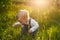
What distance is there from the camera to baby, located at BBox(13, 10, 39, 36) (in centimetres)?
189

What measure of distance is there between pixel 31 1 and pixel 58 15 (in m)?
0.27

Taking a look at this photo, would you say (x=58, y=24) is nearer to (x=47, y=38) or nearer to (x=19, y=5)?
(x=47, y=38)

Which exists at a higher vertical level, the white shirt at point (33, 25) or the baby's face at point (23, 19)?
the baby's face at point (23, 19)

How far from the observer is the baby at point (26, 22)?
6.20ft

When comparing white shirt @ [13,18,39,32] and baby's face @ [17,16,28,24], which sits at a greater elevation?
baby's face @ [17,16,28,24]

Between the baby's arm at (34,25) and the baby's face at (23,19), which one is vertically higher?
the baby's face at (23,19)

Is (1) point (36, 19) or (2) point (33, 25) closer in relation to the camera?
(2) point (33, 25)

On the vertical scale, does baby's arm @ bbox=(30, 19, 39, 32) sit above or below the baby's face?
below

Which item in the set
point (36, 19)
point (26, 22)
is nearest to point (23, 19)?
point (26, 22)

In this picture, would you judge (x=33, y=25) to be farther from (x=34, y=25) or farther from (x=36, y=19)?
(x=36, y=19)

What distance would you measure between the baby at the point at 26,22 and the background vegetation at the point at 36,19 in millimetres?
47

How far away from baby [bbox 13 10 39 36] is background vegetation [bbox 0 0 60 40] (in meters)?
0.05

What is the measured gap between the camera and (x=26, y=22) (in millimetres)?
1915

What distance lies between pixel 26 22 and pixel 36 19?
0.41ft
